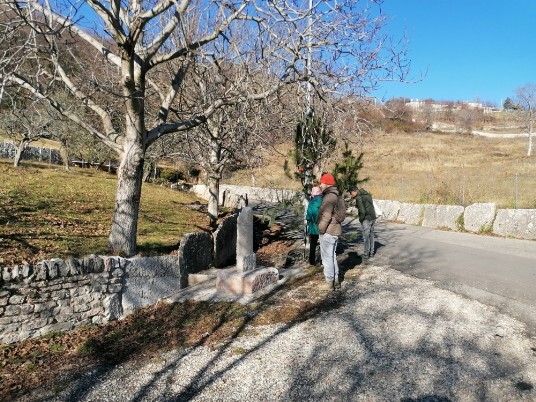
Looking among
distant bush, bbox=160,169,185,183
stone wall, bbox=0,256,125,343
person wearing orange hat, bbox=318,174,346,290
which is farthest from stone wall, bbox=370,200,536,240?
distant bush, bbox=160,169,185,183

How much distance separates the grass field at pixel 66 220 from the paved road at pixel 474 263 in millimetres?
5878

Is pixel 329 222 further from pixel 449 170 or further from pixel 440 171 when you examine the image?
pixel 449 170

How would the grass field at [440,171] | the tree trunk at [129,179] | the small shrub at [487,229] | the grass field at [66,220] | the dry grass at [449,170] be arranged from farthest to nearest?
the dry grass at [449,170] → the grass field at [440,171] → the small shrub at [487,229] → the tree trunk at [129,179] → the grass field at [66,220]

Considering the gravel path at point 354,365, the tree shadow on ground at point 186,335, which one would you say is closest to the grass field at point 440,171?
the tree shadow on ground at point 186,335

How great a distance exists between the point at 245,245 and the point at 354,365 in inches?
157

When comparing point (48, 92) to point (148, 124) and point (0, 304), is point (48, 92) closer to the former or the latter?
point (0, 304)

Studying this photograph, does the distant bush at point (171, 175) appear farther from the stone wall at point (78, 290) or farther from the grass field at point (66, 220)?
the stone wall at point (78, 290)

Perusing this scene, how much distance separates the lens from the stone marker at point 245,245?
847cm

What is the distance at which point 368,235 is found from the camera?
10633mm

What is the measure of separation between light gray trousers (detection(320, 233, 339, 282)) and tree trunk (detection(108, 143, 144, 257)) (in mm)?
3734

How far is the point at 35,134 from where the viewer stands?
982 inches

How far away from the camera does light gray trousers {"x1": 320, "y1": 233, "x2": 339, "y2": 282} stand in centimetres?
760

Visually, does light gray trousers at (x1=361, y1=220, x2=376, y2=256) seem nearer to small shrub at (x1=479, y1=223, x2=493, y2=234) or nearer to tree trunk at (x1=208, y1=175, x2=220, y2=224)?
small shrub at (x1=479, y1=223, x2=493, y2=234)

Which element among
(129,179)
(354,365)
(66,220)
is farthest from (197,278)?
(354,365)
